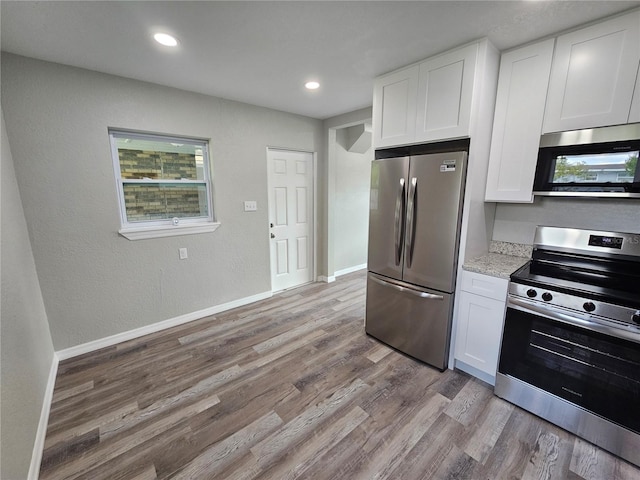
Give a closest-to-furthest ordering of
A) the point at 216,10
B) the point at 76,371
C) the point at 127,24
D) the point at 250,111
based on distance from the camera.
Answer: the point at 216,10 → the point at 127,24 → the point at 76,371 → the point at 250,111

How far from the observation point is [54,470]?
1475mm

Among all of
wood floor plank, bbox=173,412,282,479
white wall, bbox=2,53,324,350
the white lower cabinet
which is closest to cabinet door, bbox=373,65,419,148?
the white lower cabinet

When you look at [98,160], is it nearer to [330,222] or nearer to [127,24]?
[127,24]

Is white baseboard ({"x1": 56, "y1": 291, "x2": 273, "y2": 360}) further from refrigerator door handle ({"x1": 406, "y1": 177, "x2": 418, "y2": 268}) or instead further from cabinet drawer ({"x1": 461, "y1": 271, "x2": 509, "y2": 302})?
cabinet drawer ({"x1": 461, "y1": 271, "x2": 509, "y2": 302})

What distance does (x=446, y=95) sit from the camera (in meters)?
2.02

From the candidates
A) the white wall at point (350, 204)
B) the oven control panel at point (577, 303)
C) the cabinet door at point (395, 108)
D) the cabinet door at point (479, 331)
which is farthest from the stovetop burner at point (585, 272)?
the white wall at point (350, 204)

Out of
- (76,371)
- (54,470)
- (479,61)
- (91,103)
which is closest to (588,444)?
(479,61)

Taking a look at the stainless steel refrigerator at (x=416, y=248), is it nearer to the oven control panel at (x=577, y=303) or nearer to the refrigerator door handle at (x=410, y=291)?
the refrigerator door handle at (x=410, y=291)

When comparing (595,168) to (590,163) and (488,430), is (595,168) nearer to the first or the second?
(590,163)

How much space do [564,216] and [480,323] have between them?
3.51ft

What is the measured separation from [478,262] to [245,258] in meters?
2.62

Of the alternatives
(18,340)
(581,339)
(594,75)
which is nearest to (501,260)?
(581,339)

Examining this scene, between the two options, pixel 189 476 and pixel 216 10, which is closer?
pixel 189 476

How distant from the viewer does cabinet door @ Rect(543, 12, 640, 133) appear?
1.58 m
